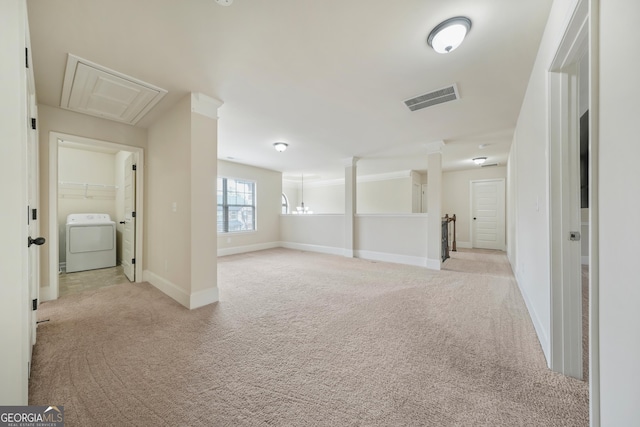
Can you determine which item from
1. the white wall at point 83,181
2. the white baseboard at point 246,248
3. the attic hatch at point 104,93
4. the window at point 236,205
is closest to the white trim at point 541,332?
the attic hatch at point 104,93

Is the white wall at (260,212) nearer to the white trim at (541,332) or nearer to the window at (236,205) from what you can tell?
the window at (236,205)

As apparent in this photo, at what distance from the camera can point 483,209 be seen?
22.1 ft

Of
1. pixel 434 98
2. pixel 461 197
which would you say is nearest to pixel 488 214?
pixel 461 197

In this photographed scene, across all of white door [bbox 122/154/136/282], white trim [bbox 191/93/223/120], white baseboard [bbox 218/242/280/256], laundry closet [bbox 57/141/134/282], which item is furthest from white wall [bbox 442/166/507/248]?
laundry closet [bbox 57/141/134/282]

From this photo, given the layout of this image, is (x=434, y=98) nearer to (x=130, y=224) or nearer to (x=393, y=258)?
(x=393, y=258)

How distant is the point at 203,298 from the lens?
2.68m

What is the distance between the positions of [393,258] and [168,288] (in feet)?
13.6

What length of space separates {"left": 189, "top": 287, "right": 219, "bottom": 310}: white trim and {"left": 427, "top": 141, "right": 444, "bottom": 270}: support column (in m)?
3.78

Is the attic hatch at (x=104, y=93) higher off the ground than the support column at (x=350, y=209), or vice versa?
the attic hatch at (x=104, y=93)

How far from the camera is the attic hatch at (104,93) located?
7.13ft

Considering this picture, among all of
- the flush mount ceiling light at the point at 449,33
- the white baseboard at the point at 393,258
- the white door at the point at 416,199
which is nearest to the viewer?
the flush mount ceiling light at the point at 449,33

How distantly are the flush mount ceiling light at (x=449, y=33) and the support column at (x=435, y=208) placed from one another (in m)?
2.92

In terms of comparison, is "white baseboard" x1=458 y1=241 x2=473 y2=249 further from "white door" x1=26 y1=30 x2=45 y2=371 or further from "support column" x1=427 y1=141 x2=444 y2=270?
"white door" x1=26 y1=30 x2=45 y2=371

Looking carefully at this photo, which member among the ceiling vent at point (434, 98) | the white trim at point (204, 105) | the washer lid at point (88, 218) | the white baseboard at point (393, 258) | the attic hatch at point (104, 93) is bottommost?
the white baseboard at point (393, 258)
